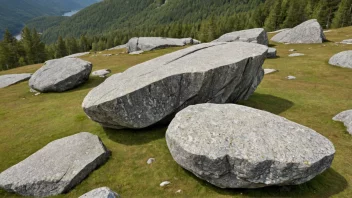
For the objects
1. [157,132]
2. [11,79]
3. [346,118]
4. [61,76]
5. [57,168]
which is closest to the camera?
[57,168]

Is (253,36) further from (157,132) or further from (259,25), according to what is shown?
(259,25)

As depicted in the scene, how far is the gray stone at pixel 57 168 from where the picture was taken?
44.1ft

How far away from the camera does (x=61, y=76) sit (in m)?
33.1

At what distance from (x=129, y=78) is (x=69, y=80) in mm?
18638

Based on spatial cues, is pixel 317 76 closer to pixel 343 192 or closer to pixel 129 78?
pixel 343 192

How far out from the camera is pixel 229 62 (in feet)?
61.6

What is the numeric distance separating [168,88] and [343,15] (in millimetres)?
100318

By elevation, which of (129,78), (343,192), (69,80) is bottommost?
(343,192)

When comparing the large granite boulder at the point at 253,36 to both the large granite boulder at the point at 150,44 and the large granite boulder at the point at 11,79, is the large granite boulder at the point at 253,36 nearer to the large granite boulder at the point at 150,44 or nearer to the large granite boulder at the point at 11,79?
the large granite boulder at the point at 150,44

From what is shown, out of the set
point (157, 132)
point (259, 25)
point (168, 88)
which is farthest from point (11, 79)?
point (259, 25)

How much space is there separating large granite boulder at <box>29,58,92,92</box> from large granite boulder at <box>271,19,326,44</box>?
50393mm

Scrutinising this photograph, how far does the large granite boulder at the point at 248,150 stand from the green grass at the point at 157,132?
1596mm

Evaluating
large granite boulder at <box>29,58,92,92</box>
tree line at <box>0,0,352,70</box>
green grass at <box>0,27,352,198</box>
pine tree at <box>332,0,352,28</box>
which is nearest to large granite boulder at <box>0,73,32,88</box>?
green grass at <box>0,27,352,198</box>

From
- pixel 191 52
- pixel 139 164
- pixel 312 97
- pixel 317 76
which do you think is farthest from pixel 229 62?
pixel 317 76
